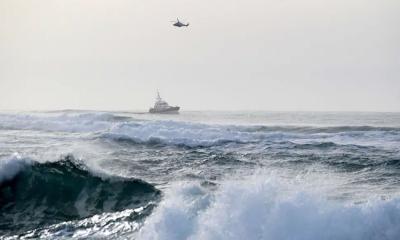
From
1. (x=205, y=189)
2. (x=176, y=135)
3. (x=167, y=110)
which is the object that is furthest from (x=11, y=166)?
(x=167, y=110)

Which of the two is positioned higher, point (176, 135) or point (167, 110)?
point (167, 110)

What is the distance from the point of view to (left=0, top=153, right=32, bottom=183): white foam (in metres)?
12.4

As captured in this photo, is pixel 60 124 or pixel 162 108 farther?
pixel 162 108

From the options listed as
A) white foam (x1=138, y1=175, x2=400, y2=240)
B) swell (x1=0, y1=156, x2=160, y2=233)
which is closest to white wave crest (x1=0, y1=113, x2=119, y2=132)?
swell (x1=0, y1=156, x2=160, y2=233)

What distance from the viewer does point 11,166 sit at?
12664mm

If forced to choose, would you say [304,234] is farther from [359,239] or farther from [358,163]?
[358,163]

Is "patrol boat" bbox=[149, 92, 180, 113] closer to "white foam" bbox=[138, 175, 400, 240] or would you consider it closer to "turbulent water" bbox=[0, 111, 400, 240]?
"turbulent water" bbox=[0, 111, 400, 240]

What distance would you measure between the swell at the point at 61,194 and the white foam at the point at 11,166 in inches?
3.2

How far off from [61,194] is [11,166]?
1.78m

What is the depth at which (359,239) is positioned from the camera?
253 inches

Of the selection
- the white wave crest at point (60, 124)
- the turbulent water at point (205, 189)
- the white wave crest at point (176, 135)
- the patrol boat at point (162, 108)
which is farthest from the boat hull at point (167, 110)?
the turbulent water at point (205, 189)

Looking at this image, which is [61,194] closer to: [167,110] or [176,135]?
[176,135]

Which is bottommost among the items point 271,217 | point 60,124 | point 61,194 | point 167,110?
point 61,194

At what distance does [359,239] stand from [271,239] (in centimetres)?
114
